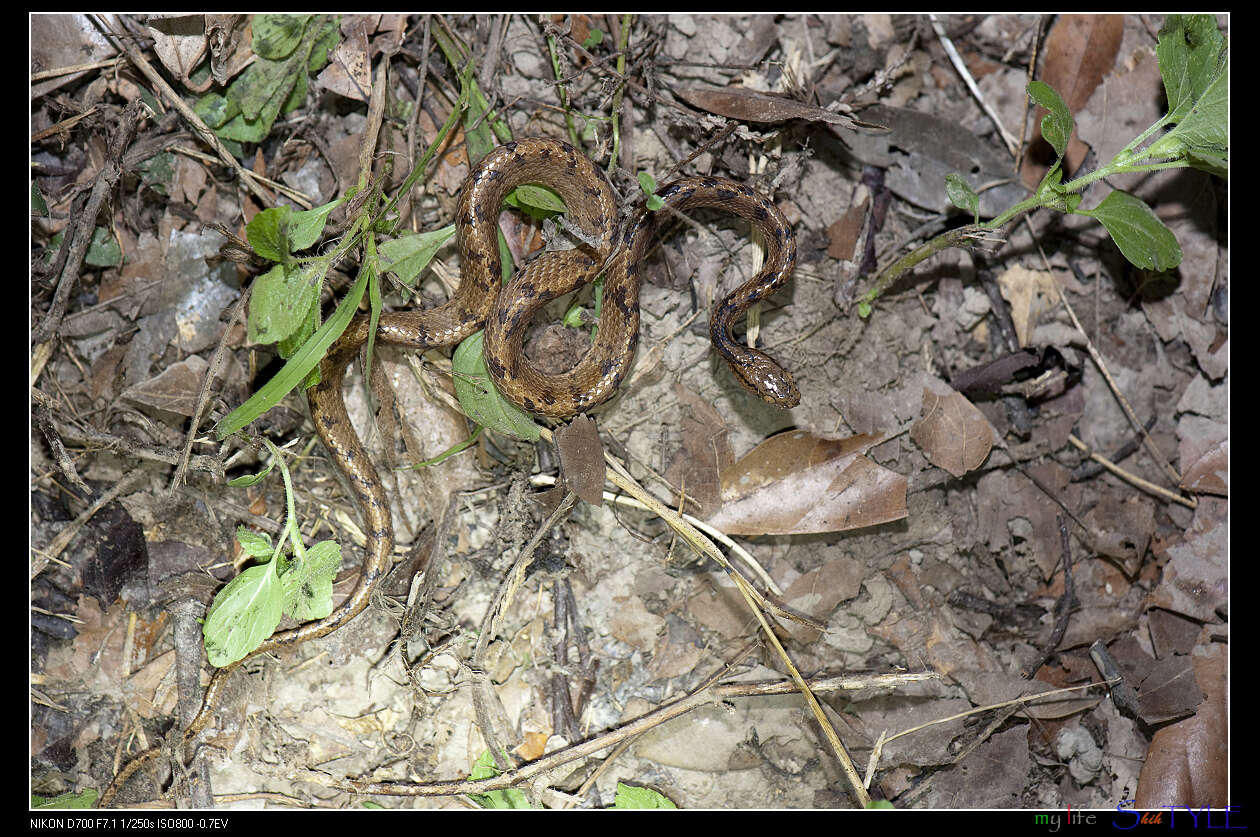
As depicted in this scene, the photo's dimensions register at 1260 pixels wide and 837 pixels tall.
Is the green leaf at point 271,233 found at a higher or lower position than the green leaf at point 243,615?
higher

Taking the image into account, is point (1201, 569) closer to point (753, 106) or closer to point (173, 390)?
point (753, 106)

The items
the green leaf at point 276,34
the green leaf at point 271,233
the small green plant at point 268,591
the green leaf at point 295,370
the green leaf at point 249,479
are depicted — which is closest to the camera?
the green leaf at point 271,233

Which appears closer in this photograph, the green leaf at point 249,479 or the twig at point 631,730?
the green leaf at point 249,479

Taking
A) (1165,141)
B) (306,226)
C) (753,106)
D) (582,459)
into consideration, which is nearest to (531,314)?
(582,459)

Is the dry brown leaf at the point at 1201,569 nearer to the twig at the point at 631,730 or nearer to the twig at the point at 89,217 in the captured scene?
the twig at the point at 631,730

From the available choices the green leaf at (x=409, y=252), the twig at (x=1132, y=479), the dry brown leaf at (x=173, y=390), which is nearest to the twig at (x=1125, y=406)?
the twig at (x=1132, y=479)

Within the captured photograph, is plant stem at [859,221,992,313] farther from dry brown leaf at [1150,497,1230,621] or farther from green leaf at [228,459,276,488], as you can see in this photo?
green leaf at [228,459,276,488]

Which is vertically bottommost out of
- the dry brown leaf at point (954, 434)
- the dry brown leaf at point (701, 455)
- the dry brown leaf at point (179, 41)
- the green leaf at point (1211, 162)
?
the dry brown leaf at point (954, 434)
